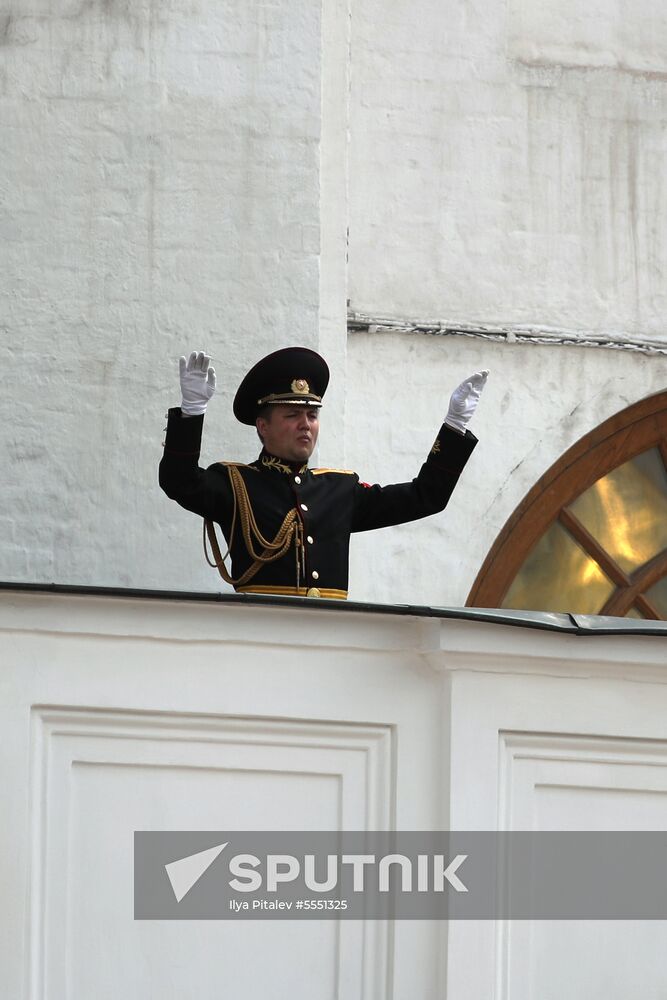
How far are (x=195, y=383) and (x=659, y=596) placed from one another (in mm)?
2859

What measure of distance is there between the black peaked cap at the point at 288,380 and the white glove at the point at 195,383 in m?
0.45

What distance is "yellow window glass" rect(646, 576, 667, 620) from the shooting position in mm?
6363

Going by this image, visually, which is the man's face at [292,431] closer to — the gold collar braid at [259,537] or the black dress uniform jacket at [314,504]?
the black dress uniform jacket at [314,504]

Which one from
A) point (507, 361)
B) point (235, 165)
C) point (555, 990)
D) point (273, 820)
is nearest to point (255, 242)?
point (235, 165)

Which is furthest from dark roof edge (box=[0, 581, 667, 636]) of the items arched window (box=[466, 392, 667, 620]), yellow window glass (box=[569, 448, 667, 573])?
yellow window glass (box=[569, 448, 667, 573])

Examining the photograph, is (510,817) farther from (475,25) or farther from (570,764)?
(475,25)

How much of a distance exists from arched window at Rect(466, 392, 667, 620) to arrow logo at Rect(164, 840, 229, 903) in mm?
2568

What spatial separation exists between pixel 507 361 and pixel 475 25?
52.3 inches

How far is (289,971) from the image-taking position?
12.0ft

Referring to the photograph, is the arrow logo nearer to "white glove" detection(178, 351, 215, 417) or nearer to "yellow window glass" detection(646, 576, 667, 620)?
"white glove" detection(178, 351, 215, 417)

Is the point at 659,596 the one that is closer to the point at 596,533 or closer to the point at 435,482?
the point at 596,533

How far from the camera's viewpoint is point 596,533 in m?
6.33

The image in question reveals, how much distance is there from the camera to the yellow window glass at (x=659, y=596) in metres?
6.36

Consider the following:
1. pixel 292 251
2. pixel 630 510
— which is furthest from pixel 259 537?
pixel 630 510
